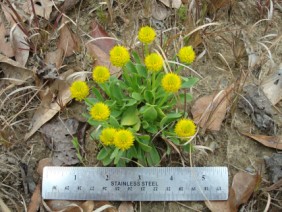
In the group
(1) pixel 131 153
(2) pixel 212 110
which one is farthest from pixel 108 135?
(2) pixel 212 110

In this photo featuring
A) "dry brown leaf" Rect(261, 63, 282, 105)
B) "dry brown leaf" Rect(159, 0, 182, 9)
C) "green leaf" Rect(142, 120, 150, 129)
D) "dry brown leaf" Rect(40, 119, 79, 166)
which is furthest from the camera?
"dry brown leaf" Rect(159, 0, 182, 9)

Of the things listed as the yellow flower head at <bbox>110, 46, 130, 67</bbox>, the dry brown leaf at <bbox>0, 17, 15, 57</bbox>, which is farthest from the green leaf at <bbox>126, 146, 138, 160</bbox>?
the dry brown leaf at <bbox>0, 17, 15, 57</bbox>

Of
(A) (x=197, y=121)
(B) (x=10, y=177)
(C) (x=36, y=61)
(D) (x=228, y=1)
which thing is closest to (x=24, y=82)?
(C) (x=36, y=61)

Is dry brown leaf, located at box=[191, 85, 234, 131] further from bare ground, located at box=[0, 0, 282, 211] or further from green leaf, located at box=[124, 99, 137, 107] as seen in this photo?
green leaf, located at box=[124, 99, 137, 107]

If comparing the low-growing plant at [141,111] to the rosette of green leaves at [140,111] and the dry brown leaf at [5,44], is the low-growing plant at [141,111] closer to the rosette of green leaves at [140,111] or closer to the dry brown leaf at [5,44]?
the rosette of green leaves at [140,111]

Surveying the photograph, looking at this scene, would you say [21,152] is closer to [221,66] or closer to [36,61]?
[36,61]

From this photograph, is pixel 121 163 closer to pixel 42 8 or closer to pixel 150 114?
pixel 150 114
